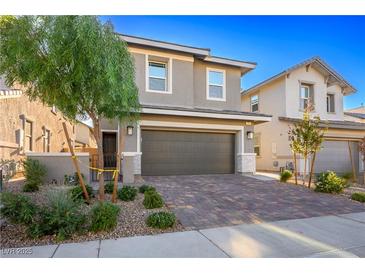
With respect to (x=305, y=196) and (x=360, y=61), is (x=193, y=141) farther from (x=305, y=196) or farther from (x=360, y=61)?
(x=360, y=61)

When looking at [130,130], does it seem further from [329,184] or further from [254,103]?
[254,103]

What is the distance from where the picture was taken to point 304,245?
4.53 metres

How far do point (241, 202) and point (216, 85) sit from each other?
7.89 m

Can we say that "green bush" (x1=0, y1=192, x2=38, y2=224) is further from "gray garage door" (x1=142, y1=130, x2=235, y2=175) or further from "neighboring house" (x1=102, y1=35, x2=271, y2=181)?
"gray garage door" (x1=142, y1=130, x2=235, y2=175)

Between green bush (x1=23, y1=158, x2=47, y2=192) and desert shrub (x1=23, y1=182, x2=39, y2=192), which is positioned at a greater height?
green bush (x1=23, y1=158, x2=47, y2=192)

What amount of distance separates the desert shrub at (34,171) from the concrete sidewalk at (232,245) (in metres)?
4.38

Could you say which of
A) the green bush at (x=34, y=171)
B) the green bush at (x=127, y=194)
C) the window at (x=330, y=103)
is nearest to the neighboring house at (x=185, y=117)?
the green bush at (x=34, y=171)

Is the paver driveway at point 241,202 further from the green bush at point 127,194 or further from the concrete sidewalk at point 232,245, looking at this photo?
the green bush at point 127,194

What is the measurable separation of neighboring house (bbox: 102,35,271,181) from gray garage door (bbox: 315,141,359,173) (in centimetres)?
556

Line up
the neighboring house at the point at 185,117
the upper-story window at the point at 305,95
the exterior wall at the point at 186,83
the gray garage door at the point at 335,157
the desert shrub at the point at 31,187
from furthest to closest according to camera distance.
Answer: the upper-story window at the point at 305,95 < the gray garage door at the point at 335,157 < the exterior wall at the point at 186,83 < the neighboring house at the point at 185,117 < the desert shrub at the point at 31,187

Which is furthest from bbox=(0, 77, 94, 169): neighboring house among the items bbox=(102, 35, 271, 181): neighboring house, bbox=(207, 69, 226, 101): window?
bbox=(207, 69, 226, 101): window

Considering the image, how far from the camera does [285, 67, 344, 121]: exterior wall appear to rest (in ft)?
52.7

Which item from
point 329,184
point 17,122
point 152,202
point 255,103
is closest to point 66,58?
point 152,202

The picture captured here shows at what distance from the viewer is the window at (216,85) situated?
1362 centimetres
